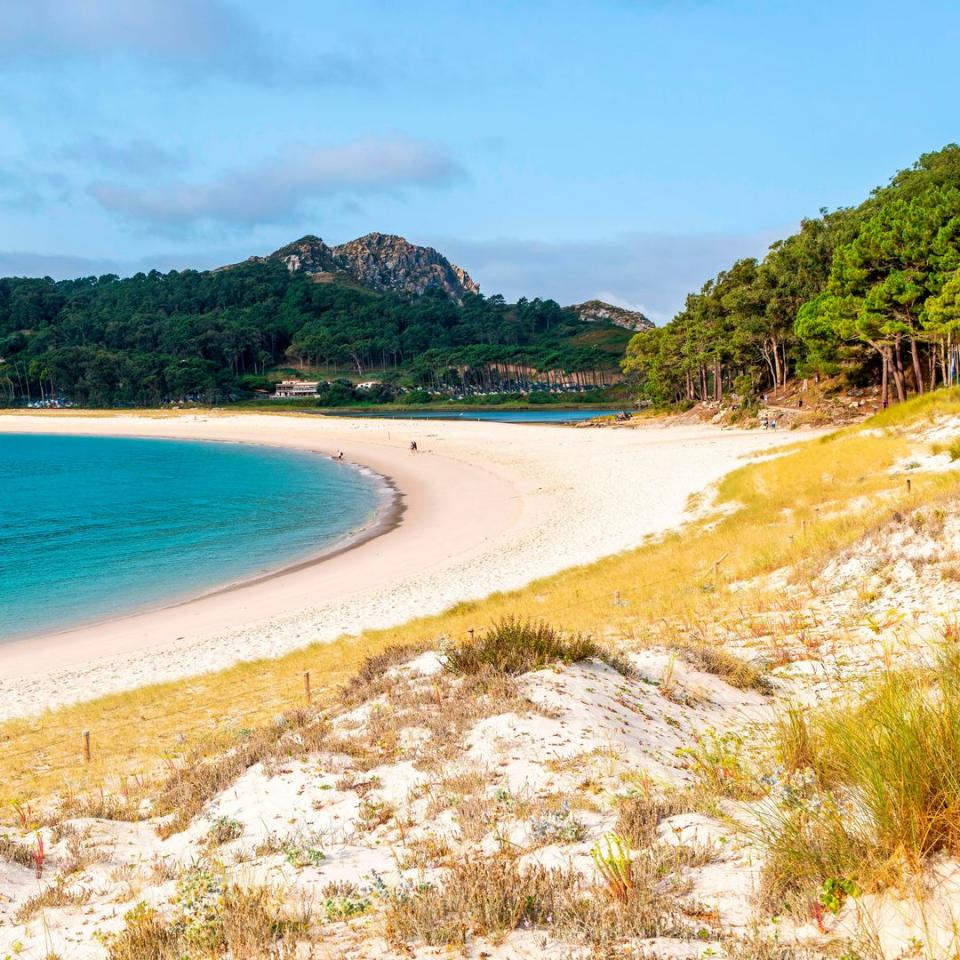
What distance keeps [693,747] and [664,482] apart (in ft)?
101

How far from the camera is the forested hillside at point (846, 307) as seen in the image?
40.0 meters

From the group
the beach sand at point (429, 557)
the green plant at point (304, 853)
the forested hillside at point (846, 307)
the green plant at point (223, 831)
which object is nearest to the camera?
the green plant at point (304, 853)

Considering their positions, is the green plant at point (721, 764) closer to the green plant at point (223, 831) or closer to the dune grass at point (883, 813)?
the dune grass at point (883, 813)

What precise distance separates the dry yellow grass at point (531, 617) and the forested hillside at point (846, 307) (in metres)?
22.3

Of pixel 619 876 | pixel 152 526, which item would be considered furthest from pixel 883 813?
pixel 152 526

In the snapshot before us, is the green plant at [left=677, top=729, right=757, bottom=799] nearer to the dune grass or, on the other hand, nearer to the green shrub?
the dune grass

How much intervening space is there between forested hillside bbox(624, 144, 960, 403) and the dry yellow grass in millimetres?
22272

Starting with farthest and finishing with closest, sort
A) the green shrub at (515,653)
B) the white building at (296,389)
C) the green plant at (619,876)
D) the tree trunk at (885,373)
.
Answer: the white building at (296,389), the tree trunk at (885,373), the green shrub at (515,653), the green plant at (619,876)

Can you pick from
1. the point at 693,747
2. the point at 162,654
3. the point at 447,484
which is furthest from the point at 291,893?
the point at 447,484

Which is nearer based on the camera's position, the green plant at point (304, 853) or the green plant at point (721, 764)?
the green plant at point (304, 853)

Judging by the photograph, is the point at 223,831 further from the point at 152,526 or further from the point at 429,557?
the point at 152,526

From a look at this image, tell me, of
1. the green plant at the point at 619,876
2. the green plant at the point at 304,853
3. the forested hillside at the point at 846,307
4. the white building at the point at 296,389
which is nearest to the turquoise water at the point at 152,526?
the green plant at the point at 304,853

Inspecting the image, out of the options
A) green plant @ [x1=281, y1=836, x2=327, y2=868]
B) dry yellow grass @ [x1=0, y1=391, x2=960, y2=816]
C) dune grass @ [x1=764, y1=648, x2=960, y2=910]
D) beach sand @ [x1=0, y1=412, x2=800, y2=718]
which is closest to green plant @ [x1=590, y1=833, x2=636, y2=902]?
dune grass @ [x1=764, y1=648, x2=960, y2=910]

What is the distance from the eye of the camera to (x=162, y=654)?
56.8 ft
